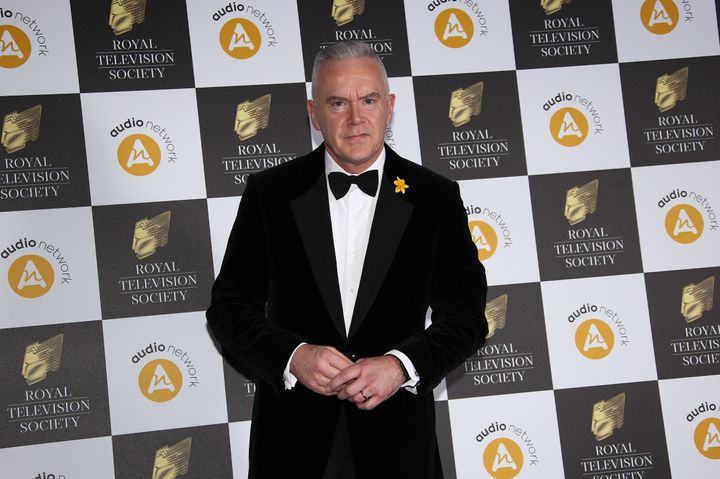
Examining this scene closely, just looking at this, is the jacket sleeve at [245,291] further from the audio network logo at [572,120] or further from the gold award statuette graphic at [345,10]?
the audio network logo at [572,120]

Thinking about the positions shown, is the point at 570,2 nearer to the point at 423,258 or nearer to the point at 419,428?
the point at 423,258

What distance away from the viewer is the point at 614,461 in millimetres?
3139

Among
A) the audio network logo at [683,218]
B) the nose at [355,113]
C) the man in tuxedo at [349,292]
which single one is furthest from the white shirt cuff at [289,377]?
the audio network logo at [683,218]

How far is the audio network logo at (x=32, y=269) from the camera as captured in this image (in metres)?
2.91

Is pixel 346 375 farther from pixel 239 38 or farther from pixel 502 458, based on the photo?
pixel 239 38

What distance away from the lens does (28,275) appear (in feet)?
9.55

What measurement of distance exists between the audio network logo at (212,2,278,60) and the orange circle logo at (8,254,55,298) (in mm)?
1061

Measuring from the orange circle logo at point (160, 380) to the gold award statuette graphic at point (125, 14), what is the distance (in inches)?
49.9

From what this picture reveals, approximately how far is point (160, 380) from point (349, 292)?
1.25m

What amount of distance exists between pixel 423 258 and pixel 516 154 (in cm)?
133

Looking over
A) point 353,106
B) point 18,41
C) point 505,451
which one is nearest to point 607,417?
point 505,451

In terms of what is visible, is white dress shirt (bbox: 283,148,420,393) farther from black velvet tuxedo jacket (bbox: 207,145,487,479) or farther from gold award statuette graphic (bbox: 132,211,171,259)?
gold award statuette graphic (bbox: 132,211,171,259)

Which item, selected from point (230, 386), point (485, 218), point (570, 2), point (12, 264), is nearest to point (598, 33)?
point (570, 2)

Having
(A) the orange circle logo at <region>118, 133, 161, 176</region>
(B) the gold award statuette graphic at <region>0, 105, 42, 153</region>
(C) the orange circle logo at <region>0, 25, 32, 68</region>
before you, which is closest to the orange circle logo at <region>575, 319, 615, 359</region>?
(A) the orange circle logo at <region>118, 133, 161, 176</region>
